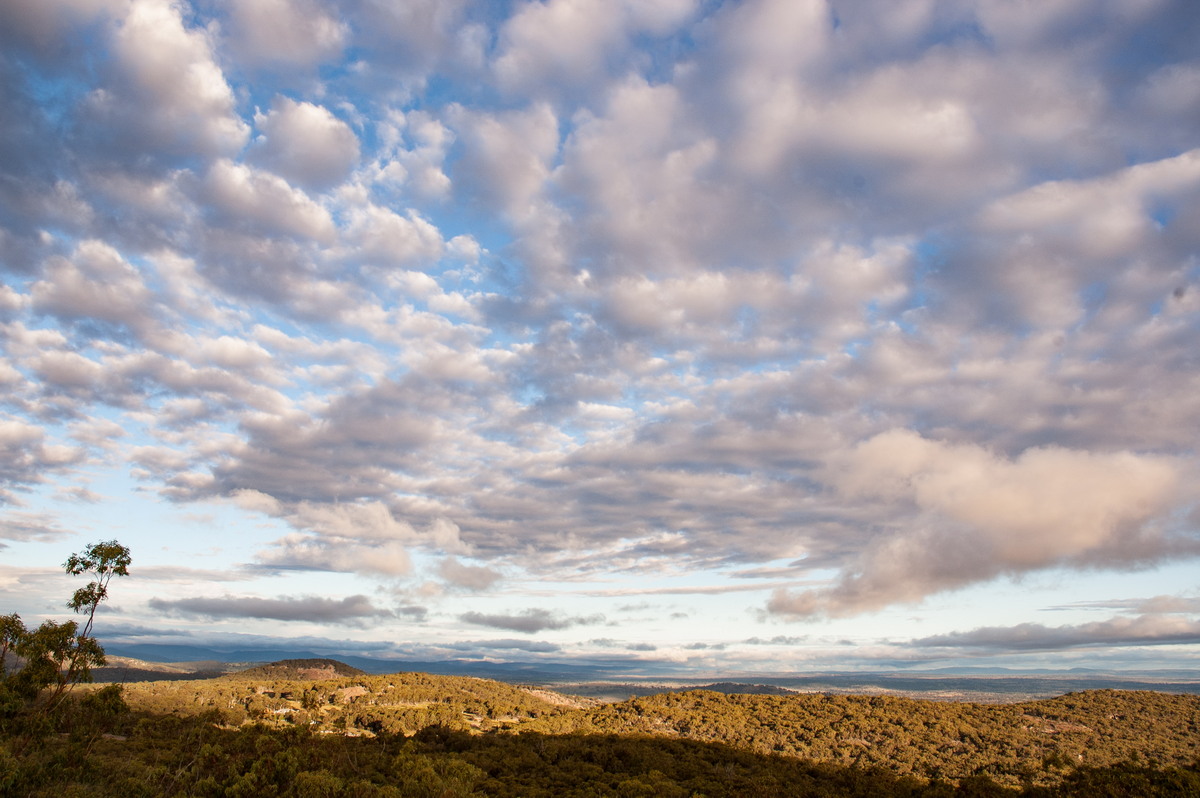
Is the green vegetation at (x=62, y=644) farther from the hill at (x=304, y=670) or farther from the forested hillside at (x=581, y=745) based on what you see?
the hill at (x=304, y=670)

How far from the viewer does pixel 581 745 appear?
6031 centimetres

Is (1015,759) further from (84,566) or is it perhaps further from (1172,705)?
(84,566)

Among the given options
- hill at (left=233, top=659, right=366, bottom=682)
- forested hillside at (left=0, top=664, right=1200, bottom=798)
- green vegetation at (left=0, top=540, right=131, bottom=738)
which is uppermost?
green vegetation at (left=0, top=540, right=131, bottom=738)

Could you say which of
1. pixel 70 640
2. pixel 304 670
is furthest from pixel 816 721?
pixel 304 670

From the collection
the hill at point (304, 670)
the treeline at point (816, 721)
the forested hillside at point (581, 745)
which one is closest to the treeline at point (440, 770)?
the forested hillside at point (581, 745)

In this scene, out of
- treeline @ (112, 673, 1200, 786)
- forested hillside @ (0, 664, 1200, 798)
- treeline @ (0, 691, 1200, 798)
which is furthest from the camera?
treeline @ (112, 673, 1200, 786)

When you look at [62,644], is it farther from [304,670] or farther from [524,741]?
[304,670]

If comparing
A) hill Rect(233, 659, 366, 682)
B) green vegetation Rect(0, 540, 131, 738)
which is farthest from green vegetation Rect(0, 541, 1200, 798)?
hill Rect(233, 659, 366, 682)

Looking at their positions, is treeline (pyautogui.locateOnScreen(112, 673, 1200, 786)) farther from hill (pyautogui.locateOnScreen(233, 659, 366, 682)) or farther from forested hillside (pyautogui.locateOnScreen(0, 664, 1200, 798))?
hill (pyautogui.locateOnScreen(233, 659, 366, 682))

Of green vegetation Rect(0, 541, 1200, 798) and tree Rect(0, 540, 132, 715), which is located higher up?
tree Rect(0, 540, 132, 715)

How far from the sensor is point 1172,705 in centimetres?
10031

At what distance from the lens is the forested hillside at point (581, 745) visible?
101 ft

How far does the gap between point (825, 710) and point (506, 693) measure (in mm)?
65860

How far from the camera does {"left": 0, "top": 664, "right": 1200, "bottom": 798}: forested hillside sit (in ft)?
101
